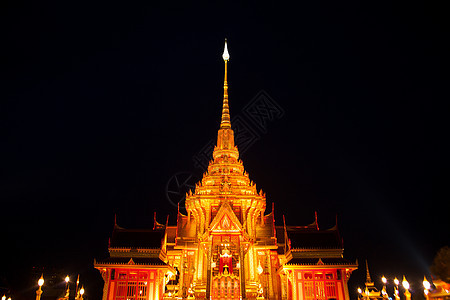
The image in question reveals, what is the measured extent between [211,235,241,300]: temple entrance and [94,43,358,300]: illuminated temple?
3.0 inches

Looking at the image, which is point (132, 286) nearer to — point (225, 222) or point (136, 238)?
point (136, 238)

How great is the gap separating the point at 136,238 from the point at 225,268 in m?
8.80

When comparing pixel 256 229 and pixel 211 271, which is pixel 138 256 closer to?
pixel 211 271

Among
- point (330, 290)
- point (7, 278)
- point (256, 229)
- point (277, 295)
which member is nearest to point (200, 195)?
point (256, 229)

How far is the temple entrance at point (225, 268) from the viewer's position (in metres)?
28.6

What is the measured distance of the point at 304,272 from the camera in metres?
29.1

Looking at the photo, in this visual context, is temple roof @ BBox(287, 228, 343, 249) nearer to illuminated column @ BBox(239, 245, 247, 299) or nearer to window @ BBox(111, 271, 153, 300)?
illuminated column @ BBox(239, 245, 247, 299)

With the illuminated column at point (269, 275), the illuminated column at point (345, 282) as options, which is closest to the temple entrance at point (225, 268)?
the illuminated column at point (269, 275)

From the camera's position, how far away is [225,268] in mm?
29422

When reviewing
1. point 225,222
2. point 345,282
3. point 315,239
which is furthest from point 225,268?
point 345,282

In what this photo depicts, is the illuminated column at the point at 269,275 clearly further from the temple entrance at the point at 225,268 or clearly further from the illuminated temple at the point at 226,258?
the temple entrance at the point at 225,268

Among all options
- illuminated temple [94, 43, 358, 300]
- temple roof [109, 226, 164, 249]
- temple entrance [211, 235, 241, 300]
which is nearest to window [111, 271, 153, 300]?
illuminated temple [94, 43, 358, 300]

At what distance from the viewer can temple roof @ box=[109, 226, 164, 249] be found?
31.4m

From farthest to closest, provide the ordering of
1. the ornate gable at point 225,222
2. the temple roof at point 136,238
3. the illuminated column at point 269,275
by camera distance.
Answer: the illuminated column at point 269,275, the temple roof at point 136,238, the ornate gable at point 225,222
